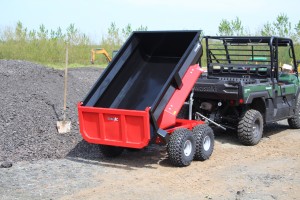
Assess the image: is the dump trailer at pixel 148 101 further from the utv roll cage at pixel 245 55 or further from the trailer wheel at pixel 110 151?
the utv roll cage at pixel 245 55

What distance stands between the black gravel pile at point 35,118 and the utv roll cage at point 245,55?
123 inches

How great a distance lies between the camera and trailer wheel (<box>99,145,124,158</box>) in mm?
8117

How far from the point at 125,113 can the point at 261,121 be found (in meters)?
3.25

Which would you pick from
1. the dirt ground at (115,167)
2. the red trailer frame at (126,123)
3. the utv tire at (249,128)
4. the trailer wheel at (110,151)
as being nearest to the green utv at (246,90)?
the utv tire at (249,128)

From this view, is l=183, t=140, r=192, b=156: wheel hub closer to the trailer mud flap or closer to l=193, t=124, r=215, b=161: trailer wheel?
l=193, t=124, r=215, b=161: trailer wheel

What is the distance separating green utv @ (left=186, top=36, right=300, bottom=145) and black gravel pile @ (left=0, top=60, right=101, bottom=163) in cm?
231

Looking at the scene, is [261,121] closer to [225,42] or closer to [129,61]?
[225,42]

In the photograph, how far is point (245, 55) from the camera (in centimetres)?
1033

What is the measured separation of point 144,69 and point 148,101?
0.82 metres

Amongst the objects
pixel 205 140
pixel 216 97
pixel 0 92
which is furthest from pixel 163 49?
pixel 0 92

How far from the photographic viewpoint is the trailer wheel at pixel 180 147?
24.4ft

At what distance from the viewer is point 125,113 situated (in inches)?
287

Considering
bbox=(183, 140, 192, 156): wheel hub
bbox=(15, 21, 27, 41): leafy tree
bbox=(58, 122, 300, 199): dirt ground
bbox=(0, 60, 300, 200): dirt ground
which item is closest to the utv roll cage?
bbox=(0, 60, 300, 200): dirt ground

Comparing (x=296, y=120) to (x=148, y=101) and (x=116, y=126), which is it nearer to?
(x=148, y=101)
